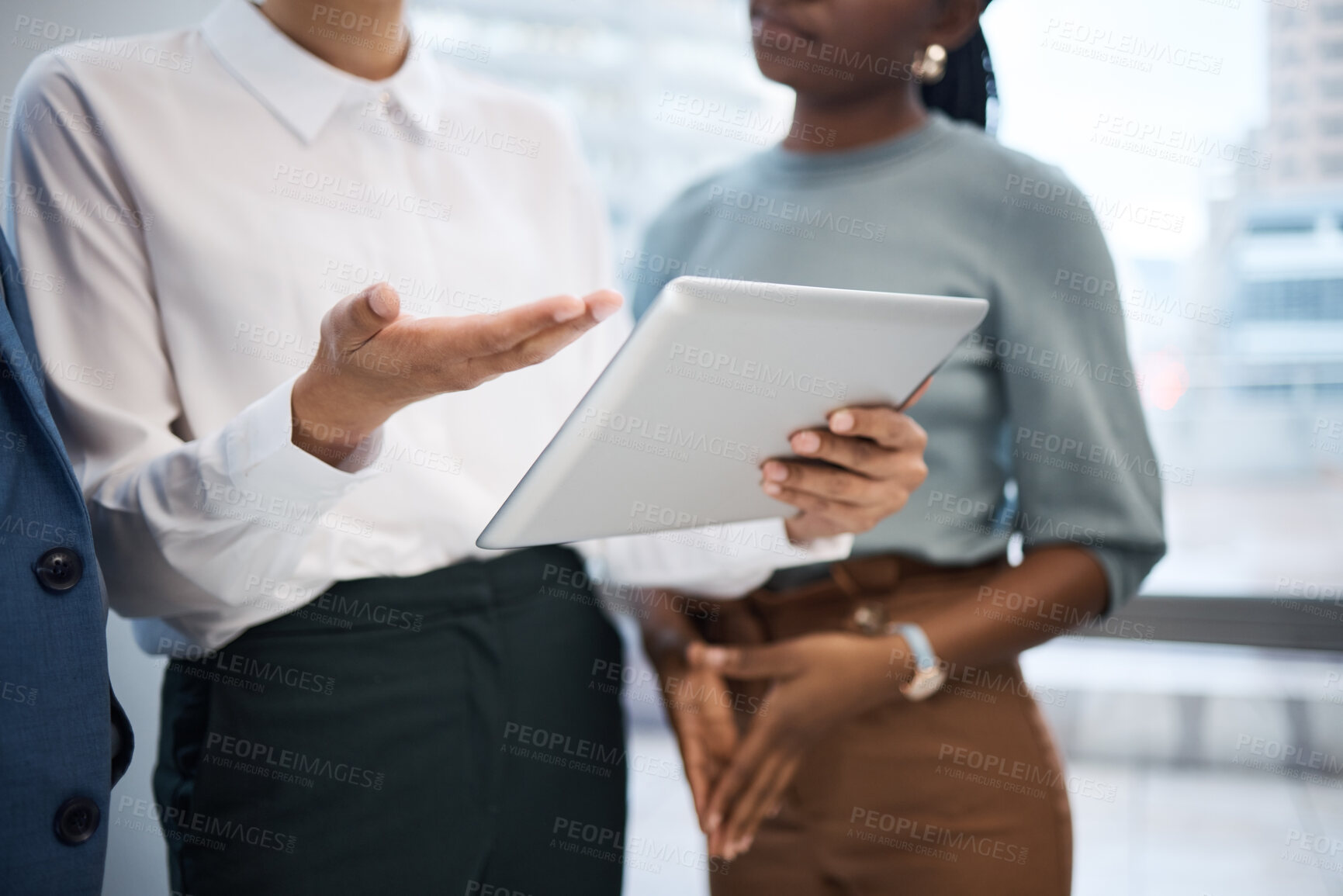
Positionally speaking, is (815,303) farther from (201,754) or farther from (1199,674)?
(1199,674)

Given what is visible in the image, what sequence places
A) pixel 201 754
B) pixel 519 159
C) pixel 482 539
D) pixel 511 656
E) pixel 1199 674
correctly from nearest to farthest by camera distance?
pixel 482 539 → pixel 201 754 → pixel 511 656 → pixel 519 159 → pixel 1199 674

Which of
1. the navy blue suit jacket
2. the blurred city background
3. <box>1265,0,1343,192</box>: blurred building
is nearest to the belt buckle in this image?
the navy blue suit jacket

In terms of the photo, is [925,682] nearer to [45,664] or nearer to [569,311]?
[569,311]

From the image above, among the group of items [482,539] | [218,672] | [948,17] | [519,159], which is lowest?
[218,672]

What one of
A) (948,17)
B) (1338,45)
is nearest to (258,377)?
(948,17)

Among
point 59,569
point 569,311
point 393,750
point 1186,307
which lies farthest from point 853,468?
point 1186,307

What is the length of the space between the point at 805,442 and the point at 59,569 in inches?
24.8

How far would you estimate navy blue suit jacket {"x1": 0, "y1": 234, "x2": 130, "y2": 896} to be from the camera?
2.17 ft

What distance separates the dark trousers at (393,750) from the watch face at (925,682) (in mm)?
379

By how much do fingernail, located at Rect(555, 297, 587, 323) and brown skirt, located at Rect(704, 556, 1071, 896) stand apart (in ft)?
2.13

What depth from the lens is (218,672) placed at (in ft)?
2.81

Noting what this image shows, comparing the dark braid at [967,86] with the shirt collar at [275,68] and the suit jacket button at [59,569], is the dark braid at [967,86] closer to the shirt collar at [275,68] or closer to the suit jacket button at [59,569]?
the shirt collar at [275,68]

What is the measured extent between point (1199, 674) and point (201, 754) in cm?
299

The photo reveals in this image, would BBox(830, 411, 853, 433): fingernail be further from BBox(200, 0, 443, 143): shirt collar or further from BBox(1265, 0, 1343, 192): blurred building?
Result: BBox(1265, 0, 1343, 192): blurred building
